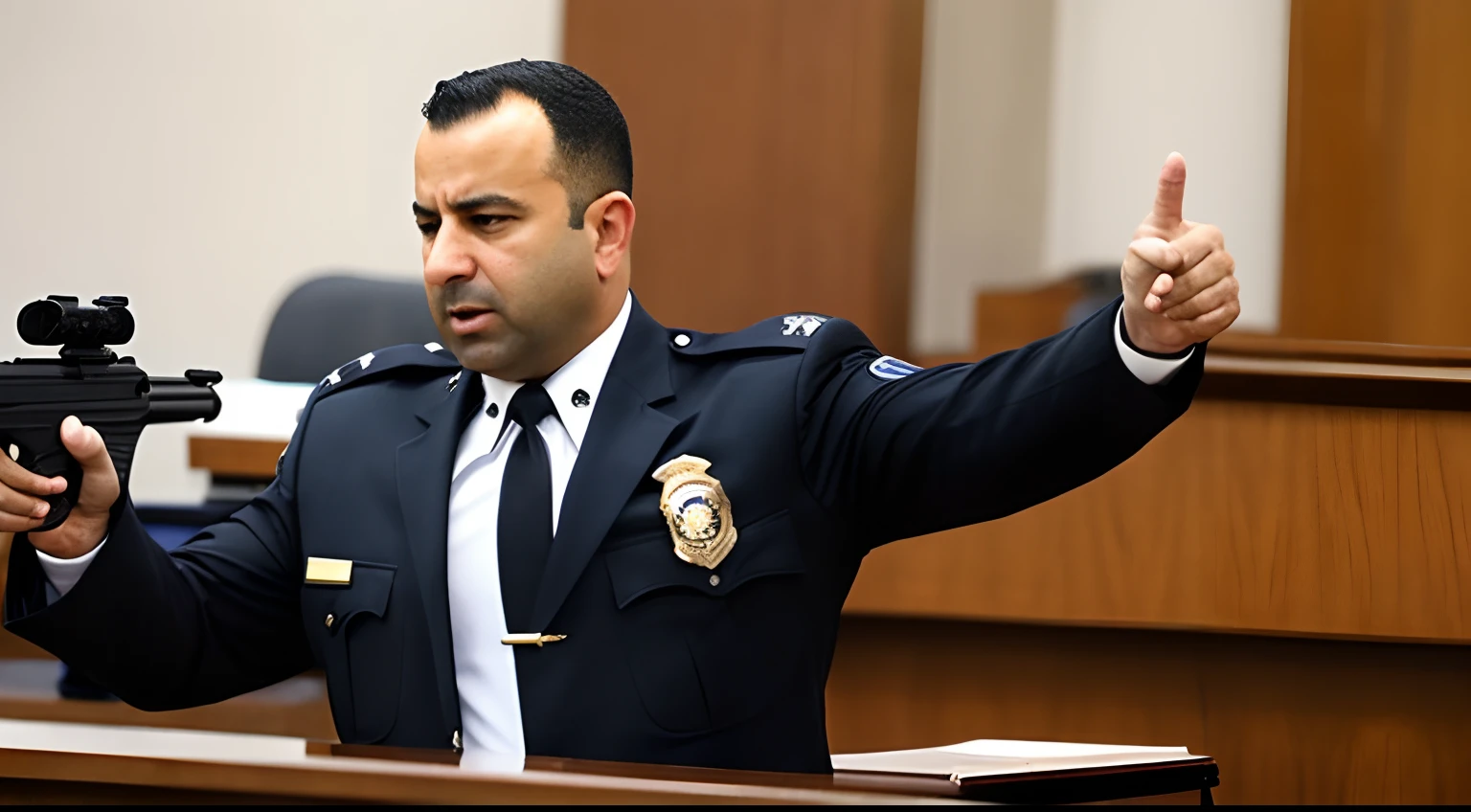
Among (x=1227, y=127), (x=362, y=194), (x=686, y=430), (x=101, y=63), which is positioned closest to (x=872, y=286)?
(x=1227, y=127)

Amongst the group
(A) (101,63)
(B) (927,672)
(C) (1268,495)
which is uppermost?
(A) (101,63)

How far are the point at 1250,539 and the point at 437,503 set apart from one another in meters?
1.15

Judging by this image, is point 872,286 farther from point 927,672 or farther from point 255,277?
point 255,277

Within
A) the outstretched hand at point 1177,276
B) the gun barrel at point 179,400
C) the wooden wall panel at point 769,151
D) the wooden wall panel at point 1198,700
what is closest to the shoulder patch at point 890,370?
the outstretched hand at point 1177,276

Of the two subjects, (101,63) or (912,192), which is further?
(101,63)

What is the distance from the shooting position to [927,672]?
6.42 ft

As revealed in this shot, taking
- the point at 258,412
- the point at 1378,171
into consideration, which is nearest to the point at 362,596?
the point at 258,412

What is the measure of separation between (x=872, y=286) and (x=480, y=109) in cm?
107

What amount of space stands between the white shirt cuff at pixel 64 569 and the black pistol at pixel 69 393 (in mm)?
47

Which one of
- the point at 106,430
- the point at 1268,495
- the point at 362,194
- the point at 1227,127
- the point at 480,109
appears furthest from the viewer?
the point at 362,194

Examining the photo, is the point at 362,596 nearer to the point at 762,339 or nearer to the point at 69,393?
the point at 69,393

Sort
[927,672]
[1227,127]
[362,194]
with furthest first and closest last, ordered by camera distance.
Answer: [362,194], [1227,127], [927,672]

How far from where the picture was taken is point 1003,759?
957mm

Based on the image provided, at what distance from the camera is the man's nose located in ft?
3.88
